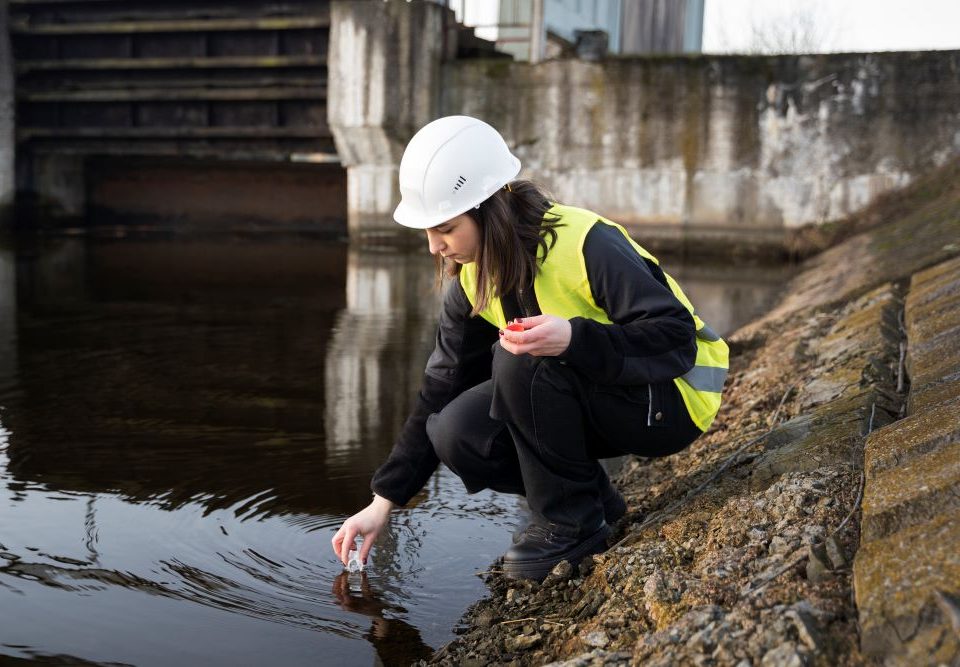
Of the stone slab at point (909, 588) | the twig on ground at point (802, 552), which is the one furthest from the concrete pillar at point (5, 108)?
the stone slab at point (909, 588)

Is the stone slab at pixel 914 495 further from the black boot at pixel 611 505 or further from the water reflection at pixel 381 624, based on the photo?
the water reflection at pixel 381 624

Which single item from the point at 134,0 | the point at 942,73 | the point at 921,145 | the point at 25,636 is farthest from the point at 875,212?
the point at 25,636

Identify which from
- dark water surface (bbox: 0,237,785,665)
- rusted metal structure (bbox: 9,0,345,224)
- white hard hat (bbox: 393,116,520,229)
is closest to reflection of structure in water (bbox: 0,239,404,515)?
dark water surface (bbox: 0,237,785,665)

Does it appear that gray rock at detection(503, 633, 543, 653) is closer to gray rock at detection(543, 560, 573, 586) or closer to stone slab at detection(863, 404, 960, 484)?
gray rock at detection(543, 560, 573, 586)

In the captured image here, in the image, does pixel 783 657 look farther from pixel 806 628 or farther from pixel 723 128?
pixel 723 128

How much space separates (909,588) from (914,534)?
0.21 m

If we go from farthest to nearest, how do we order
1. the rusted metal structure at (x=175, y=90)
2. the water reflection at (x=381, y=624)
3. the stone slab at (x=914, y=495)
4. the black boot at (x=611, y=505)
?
the rusted metal structure at (x=175, y=90) → the black boot at (x=611, y=505) → the water reflection at (x=381, y=624) → the stone slab at (x=914, y=495)

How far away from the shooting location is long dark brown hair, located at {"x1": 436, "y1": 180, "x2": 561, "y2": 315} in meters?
2.42

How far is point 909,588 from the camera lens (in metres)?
1.58

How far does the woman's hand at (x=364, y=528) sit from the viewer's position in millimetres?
2639

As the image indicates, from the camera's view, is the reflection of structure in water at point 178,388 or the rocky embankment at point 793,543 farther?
the reflection of structure in water at point 178,388

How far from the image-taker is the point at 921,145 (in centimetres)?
1126

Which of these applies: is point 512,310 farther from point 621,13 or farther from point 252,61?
point 621,13

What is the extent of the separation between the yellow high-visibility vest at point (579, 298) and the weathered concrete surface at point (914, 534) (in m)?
0.39
